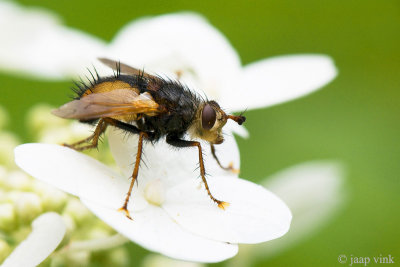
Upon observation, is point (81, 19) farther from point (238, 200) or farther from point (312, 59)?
point (238, 200)

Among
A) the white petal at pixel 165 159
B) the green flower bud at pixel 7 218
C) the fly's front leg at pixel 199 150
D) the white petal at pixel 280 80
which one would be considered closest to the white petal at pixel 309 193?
the white petal at pixel 280 80

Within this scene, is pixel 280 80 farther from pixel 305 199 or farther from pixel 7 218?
pixel 7 218

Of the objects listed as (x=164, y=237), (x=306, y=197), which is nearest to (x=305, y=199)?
(x=306, y=197)

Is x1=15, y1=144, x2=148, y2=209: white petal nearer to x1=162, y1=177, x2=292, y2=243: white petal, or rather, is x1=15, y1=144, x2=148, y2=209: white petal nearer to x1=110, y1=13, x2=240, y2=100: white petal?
x1=162, y1=177, x2=292, y2=243: white petal

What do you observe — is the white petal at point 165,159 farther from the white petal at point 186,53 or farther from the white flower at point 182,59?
the white petal at point 186,53

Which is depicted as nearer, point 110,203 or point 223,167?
point 110,203
